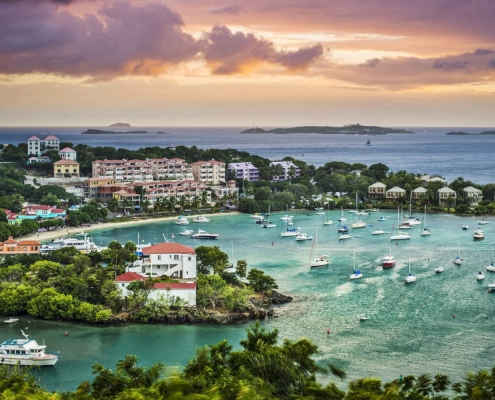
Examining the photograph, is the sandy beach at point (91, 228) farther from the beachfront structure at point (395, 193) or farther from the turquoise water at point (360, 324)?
the beachfront structure at point (395, 193)

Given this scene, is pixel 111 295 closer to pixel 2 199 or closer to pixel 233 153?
pixel 2 199

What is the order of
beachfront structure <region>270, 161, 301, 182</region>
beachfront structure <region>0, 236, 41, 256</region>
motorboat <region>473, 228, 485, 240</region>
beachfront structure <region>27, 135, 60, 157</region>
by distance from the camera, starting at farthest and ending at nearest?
1. beachfront structure <region>27, 135, 60, 157</region>
2. beachfront structure <region>270, 161, 301, 182</region>
3. motorboat <region>473, 228, 485, 240</region>
4. beachfront structure <region>0, 236, 41, 256</region>

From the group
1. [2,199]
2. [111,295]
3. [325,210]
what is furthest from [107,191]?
[111,295]

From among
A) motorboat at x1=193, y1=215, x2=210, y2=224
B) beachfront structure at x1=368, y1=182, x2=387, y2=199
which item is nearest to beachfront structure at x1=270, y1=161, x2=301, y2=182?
beachfront structure at x1=368, y1=182, x2=387, y2=199

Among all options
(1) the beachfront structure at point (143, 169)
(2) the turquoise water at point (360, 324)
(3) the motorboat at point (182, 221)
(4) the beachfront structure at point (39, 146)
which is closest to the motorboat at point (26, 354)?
(2) the turquoise water at point (360, 324)

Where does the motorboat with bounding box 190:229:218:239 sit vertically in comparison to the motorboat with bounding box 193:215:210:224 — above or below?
below

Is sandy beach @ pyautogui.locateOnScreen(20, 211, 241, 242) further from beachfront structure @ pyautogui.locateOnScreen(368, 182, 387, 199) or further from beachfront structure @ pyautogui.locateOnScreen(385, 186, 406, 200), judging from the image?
beachfront structure @ pyautogui.locateOnScreen(385, 186, 406, 200)
